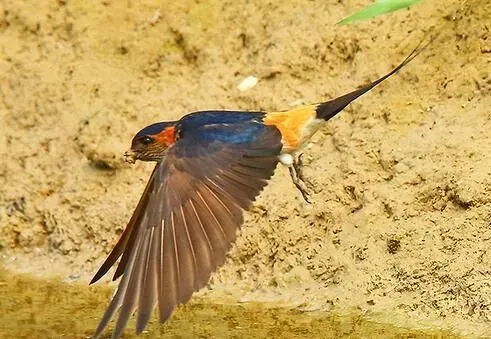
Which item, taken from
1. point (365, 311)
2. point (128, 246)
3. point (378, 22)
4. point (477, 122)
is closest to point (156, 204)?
point (128, 246)

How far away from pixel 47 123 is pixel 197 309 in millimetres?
1754

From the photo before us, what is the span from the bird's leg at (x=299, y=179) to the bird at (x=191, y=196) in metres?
0.36

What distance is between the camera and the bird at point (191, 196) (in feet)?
12.9

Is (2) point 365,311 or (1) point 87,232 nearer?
(2) point 365,311

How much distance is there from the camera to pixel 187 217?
166 inches

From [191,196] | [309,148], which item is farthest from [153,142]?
[309,148]

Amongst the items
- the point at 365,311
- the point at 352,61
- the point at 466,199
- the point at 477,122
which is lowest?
the point at 365,311

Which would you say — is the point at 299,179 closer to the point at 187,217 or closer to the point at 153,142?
the point at 153,142

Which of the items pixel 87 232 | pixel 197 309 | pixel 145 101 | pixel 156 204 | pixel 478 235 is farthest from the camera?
pixel 145 101

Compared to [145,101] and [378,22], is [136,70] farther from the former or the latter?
[378,22]

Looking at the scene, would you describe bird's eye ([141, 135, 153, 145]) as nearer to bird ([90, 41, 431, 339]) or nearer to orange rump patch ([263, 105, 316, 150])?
bird ([90, 41, 431, 339])

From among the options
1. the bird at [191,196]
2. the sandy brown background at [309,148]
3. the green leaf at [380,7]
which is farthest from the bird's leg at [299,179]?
the green leaf at [380,7]

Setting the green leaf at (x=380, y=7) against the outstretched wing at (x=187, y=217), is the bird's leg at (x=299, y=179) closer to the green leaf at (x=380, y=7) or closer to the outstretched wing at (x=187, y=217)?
the outstretched wing at (x=187, y=217)

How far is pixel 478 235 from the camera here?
16.9ft
